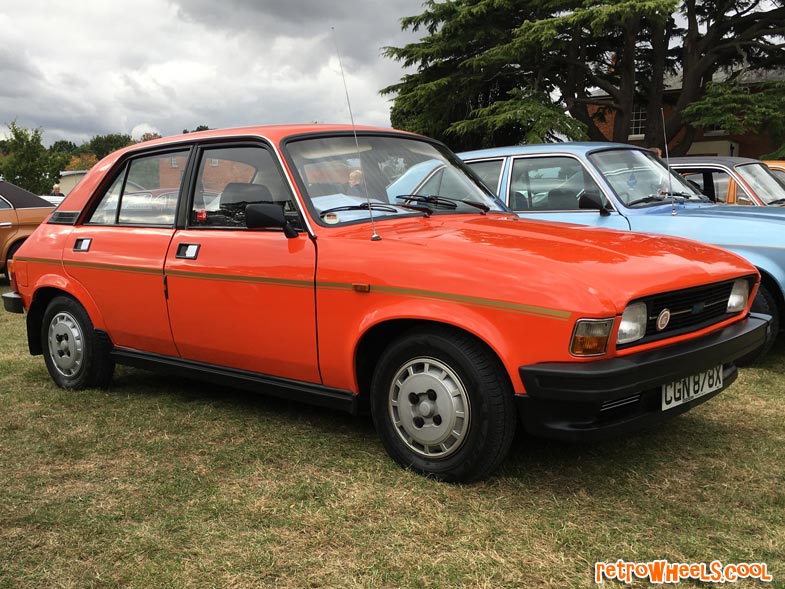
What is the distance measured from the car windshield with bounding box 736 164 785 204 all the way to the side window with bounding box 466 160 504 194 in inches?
116

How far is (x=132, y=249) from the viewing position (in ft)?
14.5

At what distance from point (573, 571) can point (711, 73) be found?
87.8ft

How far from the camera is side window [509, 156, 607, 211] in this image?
6.08 metres

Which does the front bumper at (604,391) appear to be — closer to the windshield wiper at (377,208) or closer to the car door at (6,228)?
the windshield wiper at (377,208)

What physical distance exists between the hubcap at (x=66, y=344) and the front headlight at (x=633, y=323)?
11.9 ft

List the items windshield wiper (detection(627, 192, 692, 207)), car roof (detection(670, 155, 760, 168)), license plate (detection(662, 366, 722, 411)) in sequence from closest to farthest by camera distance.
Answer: license plate (detection(662, 366, 722, 411)) → windshield wiper (detection(627, 192, 692, 207)) → car roof (detection(670, 155, 760, 168))

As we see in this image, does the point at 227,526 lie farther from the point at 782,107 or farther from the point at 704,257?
the point at 782,107

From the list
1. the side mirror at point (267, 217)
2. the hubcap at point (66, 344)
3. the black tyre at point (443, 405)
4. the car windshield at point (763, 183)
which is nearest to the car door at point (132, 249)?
the hubcap at point (66, 344)

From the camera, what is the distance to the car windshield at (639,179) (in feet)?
19.5

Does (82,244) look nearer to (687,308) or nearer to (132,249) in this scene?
(132,249)

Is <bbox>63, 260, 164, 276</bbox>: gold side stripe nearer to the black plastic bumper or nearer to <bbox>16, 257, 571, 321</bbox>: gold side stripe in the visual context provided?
<bbox>16, 257, 571, 321</bbox>: gold side stripe

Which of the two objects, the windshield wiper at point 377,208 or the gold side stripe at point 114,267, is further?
the gold side stripe at point 114,267

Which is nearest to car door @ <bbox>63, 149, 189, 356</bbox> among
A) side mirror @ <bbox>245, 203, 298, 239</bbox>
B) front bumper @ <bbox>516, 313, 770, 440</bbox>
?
side mirror @ <bbox>245, 203, 298, 239</bbox>

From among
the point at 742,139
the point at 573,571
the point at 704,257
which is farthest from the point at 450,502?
the point at 742,139
